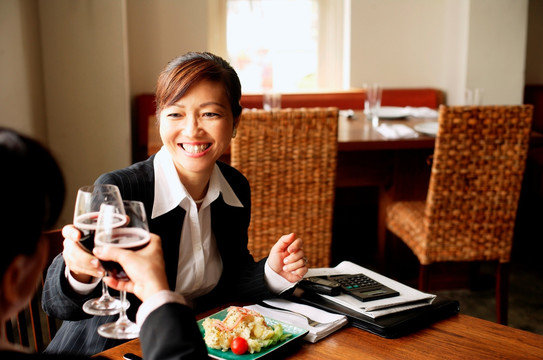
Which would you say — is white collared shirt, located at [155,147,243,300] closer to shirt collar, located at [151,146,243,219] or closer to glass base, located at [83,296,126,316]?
shirt collar, located at [151,146,243,219]

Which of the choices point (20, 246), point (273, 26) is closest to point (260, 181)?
point (20, 246)

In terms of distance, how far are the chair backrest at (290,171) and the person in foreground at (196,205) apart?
40.3 inches

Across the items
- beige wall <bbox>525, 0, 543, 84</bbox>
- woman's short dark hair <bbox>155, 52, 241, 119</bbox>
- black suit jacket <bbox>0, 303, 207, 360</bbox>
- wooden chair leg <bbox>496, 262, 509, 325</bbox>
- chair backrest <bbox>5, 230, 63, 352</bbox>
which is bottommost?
wooden chair leg <bbox>496, 262, 509, 325</bbox>

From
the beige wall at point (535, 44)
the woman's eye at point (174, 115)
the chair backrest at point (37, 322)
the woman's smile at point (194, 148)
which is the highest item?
the beige wall at point (535, 44)

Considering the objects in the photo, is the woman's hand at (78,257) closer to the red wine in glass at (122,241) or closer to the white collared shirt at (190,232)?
the red wine in glass at (122,241)

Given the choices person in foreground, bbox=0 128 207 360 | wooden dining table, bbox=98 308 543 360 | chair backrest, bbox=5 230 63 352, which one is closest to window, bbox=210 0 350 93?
chair backrest, bbox=5 230 63 352

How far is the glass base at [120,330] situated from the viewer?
3.34ft

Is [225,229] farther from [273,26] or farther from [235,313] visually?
[273,26]

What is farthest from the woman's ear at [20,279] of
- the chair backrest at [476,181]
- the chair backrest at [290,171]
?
the chair backrest at [476,181]

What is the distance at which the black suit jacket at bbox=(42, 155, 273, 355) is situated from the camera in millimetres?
1256

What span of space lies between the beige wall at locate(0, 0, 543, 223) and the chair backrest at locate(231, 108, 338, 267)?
1.25 meters

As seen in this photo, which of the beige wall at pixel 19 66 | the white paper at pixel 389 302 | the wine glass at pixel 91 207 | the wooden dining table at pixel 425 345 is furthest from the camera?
the beige wall at pixel 19 66

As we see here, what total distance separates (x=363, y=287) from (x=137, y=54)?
11.6ft

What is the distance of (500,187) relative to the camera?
9.09ft
